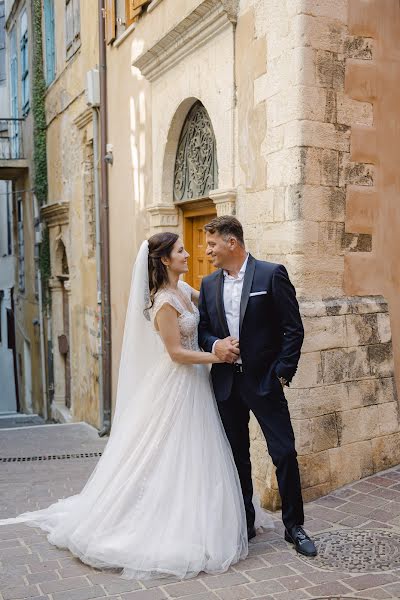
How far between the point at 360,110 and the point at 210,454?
2869mm

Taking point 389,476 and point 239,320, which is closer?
point 239,320

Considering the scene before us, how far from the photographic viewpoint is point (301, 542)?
14.1 feet

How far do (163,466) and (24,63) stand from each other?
14347 mm

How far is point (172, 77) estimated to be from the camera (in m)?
7.73

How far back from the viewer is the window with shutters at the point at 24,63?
16.3 meters

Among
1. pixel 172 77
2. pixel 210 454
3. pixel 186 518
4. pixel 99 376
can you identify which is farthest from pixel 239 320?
pixel 99 376

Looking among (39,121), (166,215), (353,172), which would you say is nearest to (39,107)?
(39,121)

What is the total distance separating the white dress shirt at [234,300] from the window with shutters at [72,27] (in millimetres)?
8570

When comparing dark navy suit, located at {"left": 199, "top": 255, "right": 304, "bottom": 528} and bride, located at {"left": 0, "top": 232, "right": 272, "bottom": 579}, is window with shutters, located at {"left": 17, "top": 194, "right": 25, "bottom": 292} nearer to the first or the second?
bride, located at {"left": 0, "top": 232, "right": 272, "bottom": 579}

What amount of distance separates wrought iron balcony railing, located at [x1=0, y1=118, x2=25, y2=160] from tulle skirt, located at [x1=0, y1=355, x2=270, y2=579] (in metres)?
12.8

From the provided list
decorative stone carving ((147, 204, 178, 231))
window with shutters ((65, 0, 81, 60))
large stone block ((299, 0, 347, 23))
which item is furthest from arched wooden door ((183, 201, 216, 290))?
window with shutters ((65, 0, 81, 60))

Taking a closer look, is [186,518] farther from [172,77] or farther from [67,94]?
[67,94]

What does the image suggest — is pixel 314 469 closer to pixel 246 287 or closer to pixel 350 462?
pixel 350 462

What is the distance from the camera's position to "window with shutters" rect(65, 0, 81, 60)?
11844 mm
